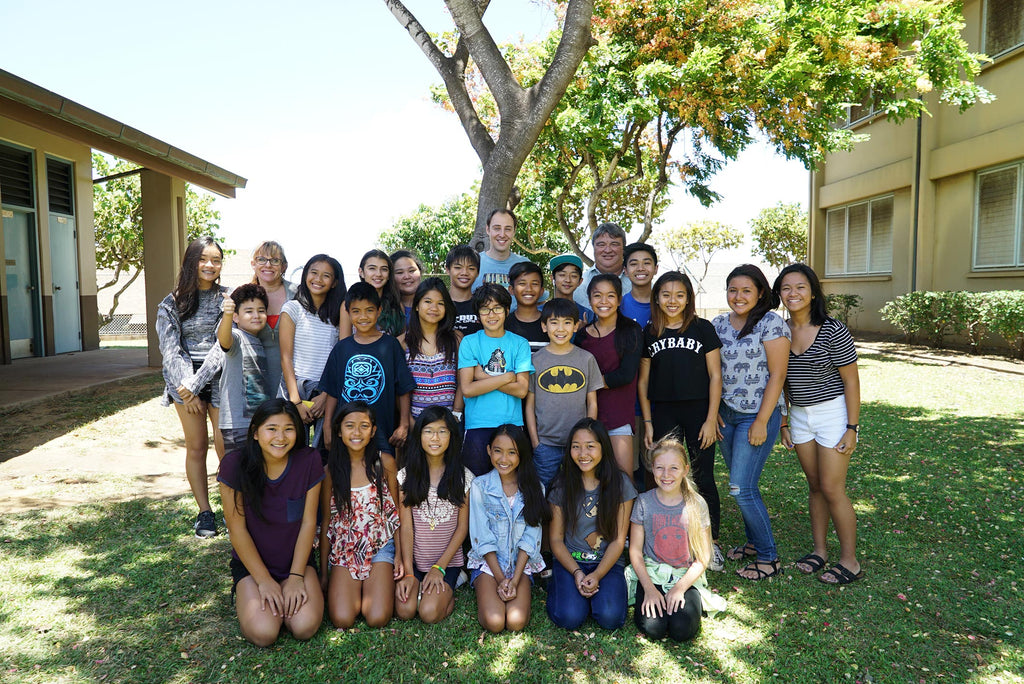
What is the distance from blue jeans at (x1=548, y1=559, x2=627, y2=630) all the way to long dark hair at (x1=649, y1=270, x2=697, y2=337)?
1.31 m

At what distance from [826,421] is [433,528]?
6.87 feet

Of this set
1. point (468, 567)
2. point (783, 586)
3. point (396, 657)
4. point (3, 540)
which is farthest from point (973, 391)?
point (3, 540)

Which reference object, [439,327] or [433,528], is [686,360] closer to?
[439,327]

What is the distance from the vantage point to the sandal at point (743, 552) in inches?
149

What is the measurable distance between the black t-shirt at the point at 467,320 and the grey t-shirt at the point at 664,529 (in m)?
1.41

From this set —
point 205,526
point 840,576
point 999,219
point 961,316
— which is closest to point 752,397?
point 840,576

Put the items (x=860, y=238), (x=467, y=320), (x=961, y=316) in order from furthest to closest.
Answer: (x=860, y=238), (x=961, y=316), (x=467, y=320)

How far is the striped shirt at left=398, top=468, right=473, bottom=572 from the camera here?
3377mm

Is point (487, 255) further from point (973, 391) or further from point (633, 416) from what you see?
point (973, 391)

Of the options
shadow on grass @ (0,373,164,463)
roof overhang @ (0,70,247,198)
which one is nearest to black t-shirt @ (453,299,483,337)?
shadow on grass @ (0,373,164,463)

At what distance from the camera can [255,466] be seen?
311 centimetres

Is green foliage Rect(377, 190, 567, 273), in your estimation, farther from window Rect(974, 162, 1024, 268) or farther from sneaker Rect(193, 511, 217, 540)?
sneaker Rect(193, 511, 217, 540)

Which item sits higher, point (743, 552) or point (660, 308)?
point (660, 308)

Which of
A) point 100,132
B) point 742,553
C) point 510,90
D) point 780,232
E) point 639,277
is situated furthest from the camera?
point 780,232
